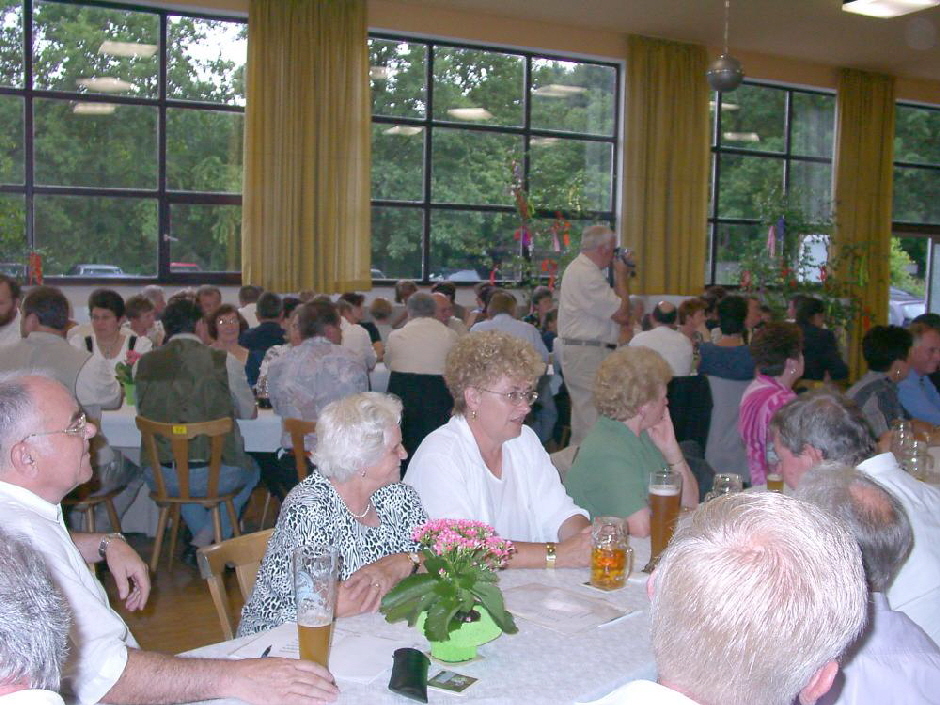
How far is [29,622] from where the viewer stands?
0.83 meters

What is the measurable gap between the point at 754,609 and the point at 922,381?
14.2 ft

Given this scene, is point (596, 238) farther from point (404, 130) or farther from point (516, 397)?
point (516, 397)

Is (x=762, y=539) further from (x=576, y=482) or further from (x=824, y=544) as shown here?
(x=576, y=482)

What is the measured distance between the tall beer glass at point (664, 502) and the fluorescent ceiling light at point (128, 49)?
24.7 feet

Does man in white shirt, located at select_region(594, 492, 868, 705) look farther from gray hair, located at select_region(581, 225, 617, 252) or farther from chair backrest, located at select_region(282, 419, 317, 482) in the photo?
gray hair, located at select_region(581, 225, 617, 252)

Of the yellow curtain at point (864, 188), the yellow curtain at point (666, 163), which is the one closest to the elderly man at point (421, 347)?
the yellow curtain at point (666, 163)

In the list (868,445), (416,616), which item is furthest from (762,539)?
(868,445)

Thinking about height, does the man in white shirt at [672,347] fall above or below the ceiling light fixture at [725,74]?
below

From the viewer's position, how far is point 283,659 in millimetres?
1741

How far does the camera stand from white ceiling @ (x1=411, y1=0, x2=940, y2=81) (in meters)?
9.21

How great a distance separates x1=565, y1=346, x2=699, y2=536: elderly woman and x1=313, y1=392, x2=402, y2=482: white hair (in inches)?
32.8

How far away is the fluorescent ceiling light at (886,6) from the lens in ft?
26.1

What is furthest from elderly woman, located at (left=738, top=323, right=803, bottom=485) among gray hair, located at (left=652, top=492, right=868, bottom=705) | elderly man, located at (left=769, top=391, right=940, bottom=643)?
gray hair, located at (left=652, top=492, right=868, bottom=705)

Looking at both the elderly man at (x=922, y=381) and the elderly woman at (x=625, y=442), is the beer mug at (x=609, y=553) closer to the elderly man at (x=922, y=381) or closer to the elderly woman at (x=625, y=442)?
the elderly woman at (x=625, y=442)
